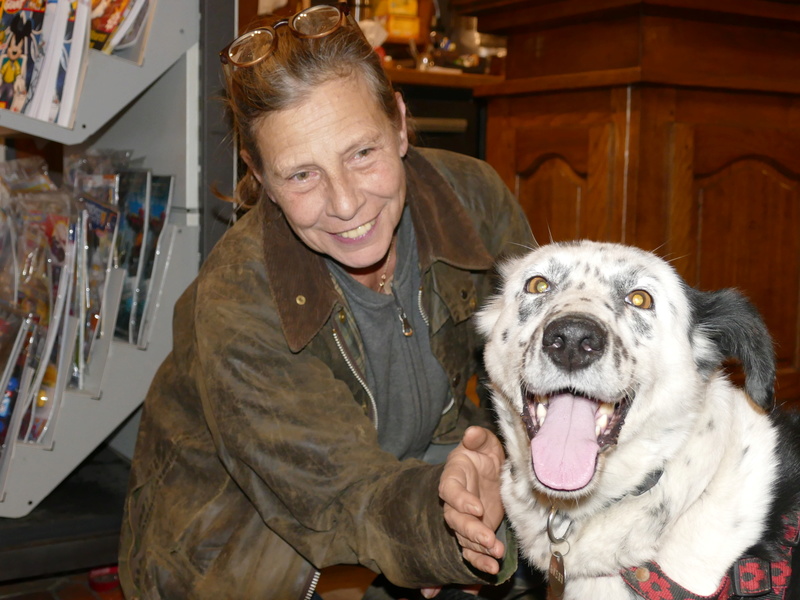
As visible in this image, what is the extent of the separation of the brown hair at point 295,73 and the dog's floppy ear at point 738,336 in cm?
77

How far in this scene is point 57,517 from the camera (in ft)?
7.66

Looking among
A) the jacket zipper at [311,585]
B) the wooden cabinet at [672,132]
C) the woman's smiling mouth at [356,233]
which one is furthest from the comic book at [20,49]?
the wooden cabinet at [672,132]

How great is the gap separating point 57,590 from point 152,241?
1.09 m

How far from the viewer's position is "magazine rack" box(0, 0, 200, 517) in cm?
215

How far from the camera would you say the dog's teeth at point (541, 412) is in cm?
146

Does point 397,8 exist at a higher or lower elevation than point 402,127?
higher

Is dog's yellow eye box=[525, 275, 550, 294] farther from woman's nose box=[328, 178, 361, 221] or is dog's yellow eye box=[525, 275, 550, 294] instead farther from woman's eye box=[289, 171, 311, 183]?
woman's eye box=[289, 171, 311, 183]

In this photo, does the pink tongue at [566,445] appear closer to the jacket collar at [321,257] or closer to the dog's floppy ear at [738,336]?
the dog's floppy ear at [738,336]

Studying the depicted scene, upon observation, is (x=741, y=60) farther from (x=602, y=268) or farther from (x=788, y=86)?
(x=602, y=268)

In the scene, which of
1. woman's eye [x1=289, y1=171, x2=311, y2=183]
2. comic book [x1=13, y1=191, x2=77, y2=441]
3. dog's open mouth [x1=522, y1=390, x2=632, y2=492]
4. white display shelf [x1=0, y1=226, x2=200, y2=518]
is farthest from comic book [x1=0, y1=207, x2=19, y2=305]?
dog's open mouth [x1=522, y1=390, x2=632, y2=492]

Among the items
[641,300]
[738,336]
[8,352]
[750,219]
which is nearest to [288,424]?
[641,300]

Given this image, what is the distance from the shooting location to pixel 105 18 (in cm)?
212

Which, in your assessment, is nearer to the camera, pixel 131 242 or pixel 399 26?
pixel 131 242

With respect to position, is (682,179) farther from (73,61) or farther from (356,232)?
(73,61)
